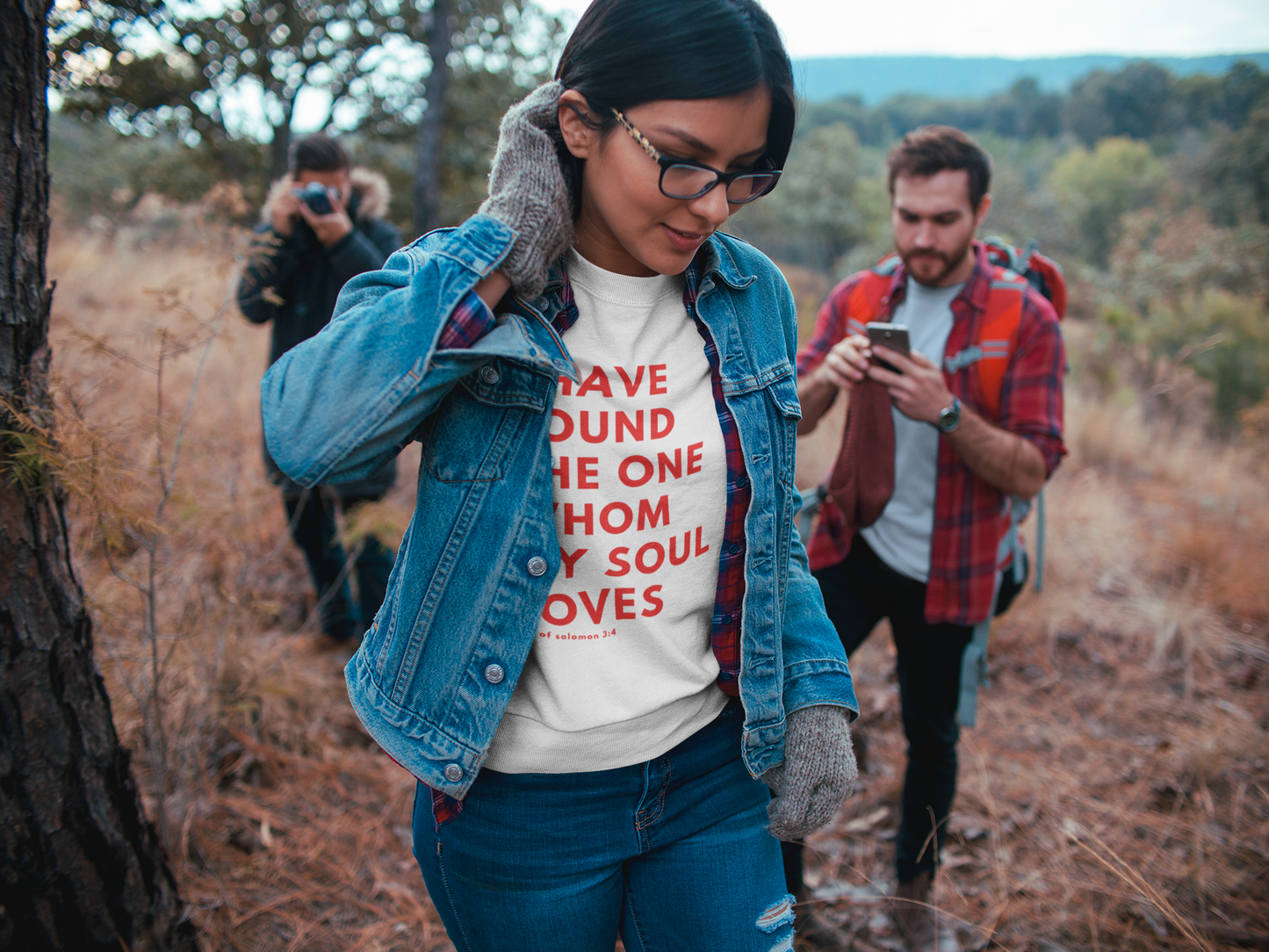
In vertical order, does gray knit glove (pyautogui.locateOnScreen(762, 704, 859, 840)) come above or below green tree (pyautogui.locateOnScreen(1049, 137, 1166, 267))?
below

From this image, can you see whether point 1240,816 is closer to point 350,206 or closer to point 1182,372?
point 350,206

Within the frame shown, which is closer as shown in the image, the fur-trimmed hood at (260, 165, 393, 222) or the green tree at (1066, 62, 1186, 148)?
the fur-trimmed hood at (260, 165, 393, 222)

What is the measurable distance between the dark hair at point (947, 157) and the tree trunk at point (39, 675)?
2125 millimetres

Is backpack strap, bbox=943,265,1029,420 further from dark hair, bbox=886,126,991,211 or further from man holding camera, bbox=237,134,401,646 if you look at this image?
man holding camera, bbox=237,134,401,646

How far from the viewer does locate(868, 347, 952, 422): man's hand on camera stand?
2070 millimetres

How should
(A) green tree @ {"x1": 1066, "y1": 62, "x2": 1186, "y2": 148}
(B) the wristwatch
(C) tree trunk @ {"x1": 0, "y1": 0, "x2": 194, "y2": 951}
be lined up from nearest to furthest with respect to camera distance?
(C) tree trunk @ {"x1": 0, "y1": 0, "x2": 194, "y2": 951} → (B) the wristwatch → (A) green tree @ {"x1": 1066, "y1": 62, "x2": 1186, "y2": 148}

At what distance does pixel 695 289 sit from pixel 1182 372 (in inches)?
431

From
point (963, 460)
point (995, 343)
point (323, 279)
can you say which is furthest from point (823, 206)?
point (963, 460)

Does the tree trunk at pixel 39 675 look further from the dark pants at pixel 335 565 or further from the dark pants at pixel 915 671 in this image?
the dark pants at pixel 335 565

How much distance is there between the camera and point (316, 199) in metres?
3.20

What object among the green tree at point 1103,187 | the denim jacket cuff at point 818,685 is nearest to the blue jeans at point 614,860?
the denim jacket cuff at point 818,685

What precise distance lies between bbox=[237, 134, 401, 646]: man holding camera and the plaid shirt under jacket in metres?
2.29

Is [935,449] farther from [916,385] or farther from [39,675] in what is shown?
[39,675]

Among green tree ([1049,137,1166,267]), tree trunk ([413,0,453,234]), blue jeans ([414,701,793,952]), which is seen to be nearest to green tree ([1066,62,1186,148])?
green tree ([1049,137,1166,267])
